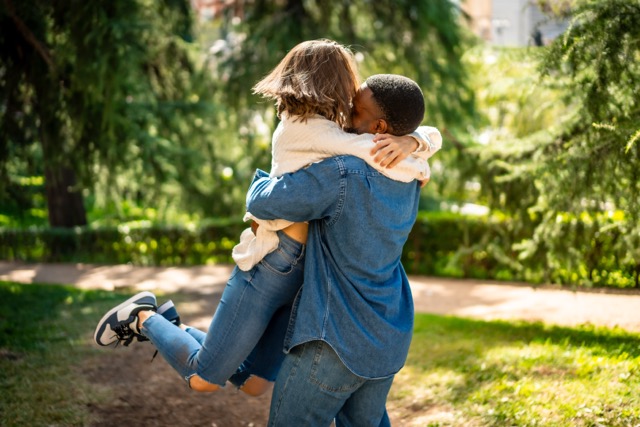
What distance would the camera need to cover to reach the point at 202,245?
13.8m

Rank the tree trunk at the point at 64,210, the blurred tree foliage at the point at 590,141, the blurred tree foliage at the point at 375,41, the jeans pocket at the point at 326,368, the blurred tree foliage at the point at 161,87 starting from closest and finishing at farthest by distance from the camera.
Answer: the jeans pocket at the point at 326,368 < the blurred tree foliage at the point at 590,141 < the blurred tree foliage at the point at 161,87 < the blurred tree foliage at the point at 375,41 < the tree trunk at the point at 64,210

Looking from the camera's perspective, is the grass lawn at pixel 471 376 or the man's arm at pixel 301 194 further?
the grass lawn at pixel 471 376

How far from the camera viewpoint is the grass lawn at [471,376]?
376 centimetres

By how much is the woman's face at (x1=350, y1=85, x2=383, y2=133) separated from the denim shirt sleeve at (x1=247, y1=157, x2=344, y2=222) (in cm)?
22

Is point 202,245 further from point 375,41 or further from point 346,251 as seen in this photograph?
point 346,251

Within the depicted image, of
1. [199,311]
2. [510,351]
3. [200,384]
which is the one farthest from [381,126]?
[199,311]

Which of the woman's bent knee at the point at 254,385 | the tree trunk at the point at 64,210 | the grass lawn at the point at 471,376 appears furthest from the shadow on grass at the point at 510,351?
the tree trunk at the point at 64,210

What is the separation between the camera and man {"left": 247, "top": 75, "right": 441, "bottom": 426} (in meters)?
2.42

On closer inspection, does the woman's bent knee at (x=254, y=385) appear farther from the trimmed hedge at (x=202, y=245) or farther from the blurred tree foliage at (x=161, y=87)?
the trimmed hedge at (x=202, y=245)

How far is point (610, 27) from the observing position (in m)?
3.85

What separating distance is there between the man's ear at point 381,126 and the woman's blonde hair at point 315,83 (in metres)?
0.12

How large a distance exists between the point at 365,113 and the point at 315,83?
24cm

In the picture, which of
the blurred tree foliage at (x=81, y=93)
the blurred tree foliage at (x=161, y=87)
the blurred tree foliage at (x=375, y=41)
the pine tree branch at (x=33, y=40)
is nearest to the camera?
the blurred tree foliage at (x=81, y=93)

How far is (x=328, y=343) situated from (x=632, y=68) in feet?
9.39
